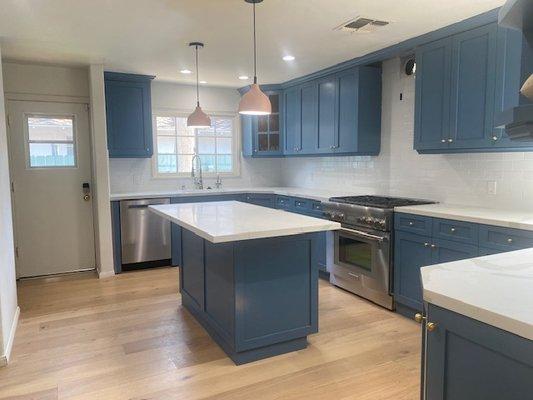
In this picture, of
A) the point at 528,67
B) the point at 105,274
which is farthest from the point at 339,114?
the point at 105,274

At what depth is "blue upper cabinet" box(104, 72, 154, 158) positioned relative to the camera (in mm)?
4961

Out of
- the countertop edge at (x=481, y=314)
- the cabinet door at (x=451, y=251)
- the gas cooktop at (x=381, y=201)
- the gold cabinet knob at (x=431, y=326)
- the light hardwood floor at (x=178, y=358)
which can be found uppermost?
the gas cooktop at (x=381, y=201)

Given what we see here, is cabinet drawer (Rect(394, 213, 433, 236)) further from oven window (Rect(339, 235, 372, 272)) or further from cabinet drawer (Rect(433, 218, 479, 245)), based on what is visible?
oven window (Rect(339, 235, 372, 272))

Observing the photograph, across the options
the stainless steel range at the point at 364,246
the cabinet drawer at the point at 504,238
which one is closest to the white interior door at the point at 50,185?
the stainless steel range at the point at 364,246

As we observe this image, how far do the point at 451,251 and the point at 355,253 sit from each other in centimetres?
107

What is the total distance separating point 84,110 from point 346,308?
12.4 ft

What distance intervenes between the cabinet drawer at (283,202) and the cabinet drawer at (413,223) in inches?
Answer: 74.1

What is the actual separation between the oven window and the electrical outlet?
3.66 feet

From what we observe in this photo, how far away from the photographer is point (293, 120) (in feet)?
18.1

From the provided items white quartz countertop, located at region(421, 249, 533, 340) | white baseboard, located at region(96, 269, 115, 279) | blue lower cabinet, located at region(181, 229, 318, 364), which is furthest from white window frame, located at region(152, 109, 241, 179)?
white quartz countertop, located at region(421, 249, 533, 340)

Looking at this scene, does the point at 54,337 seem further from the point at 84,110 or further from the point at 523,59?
the point at 523,59

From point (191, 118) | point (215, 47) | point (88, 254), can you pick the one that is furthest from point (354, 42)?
point (88, 254)

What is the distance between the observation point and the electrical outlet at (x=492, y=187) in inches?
132

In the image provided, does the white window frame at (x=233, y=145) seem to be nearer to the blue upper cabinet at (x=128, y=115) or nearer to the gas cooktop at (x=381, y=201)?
the blue upper cabinet at (x=128, y=115)
